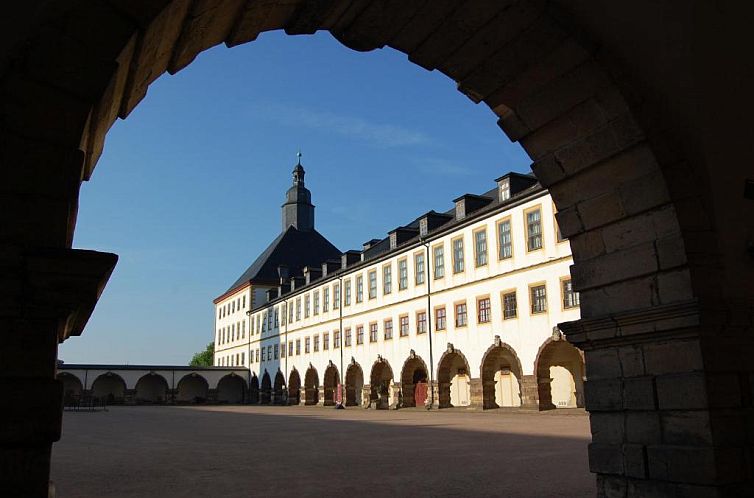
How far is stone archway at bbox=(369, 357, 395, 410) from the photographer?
4138 centimetres

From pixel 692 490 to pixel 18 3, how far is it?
5.74 m

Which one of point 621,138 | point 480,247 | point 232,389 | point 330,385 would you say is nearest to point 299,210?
point 232,389

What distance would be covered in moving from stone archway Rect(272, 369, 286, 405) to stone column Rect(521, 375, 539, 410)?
104 feet

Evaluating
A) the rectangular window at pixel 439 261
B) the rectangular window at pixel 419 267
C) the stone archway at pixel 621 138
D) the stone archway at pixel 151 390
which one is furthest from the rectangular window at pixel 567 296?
the stone archway at pixel 151 390

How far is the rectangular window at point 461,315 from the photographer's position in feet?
112

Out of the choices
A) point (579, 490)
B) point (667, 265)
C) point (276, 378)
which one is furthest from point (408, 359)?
point (667, 265)

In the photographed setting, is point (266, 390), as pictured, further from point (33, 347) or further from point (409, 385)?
point (33, 347)

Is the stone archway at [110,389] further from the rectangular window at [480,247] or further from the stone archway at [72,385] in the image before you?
the rectangular window at [480,247]

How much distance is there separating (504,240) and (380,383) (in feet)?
50.7

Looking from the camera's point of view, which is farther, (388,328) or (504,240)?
(388,328)

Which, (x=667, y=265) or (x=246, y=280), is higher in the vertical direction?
(x=246, y=280)

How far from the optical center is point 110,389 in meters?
61.9

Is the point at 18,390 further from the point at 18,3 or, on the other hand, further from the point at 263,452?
the point at 263,452

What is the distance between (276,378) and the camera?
59219mm
